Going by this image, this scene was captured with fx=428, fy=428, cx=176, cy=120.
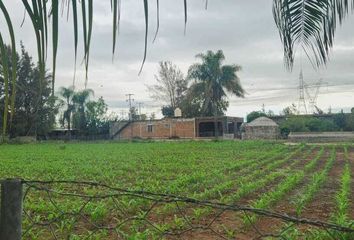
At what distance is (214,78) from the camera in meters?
45.1

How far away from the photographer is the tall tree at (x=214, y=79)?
44.9 metres

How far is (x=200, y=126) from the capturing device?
47938 mm

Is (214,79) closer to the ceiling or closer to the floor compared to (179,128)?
closer to the ceiling

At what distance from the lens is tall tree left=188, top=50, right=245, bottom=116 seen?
44.9 meters

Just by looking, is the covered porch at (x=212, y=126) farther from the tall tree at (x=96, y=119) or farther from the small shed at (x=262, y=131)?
the tall tree at (x=96, y=119)

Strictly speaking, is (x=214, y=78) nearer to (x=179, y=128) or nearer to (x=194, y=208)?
(x=179, y=128)

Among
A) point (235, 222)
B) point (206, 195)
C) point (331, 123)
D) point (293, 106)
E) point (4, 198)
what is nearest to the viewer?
point (4, 198)

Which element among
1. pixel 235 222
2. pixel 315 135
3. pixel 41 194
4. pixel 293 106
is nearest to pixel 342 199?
pixel 235 222

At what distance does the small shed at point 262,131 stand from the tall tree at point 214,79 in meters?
4.58

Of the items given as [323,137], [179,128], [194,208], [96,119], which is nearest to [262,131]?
[323,137]

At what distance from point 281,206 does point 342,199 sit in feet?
3.17

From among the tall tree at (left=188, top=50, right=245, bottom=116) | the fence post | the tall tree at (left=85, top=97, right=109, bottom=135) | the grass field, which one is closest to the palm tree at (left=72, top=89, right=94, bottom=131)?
the tall tree at (left=85, top=97, right=109, bottom=135)

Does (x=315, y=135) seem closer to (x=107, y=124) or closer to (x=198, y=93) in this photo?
(x=198, y=93)

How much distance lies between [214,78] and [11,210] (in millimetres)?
44165
